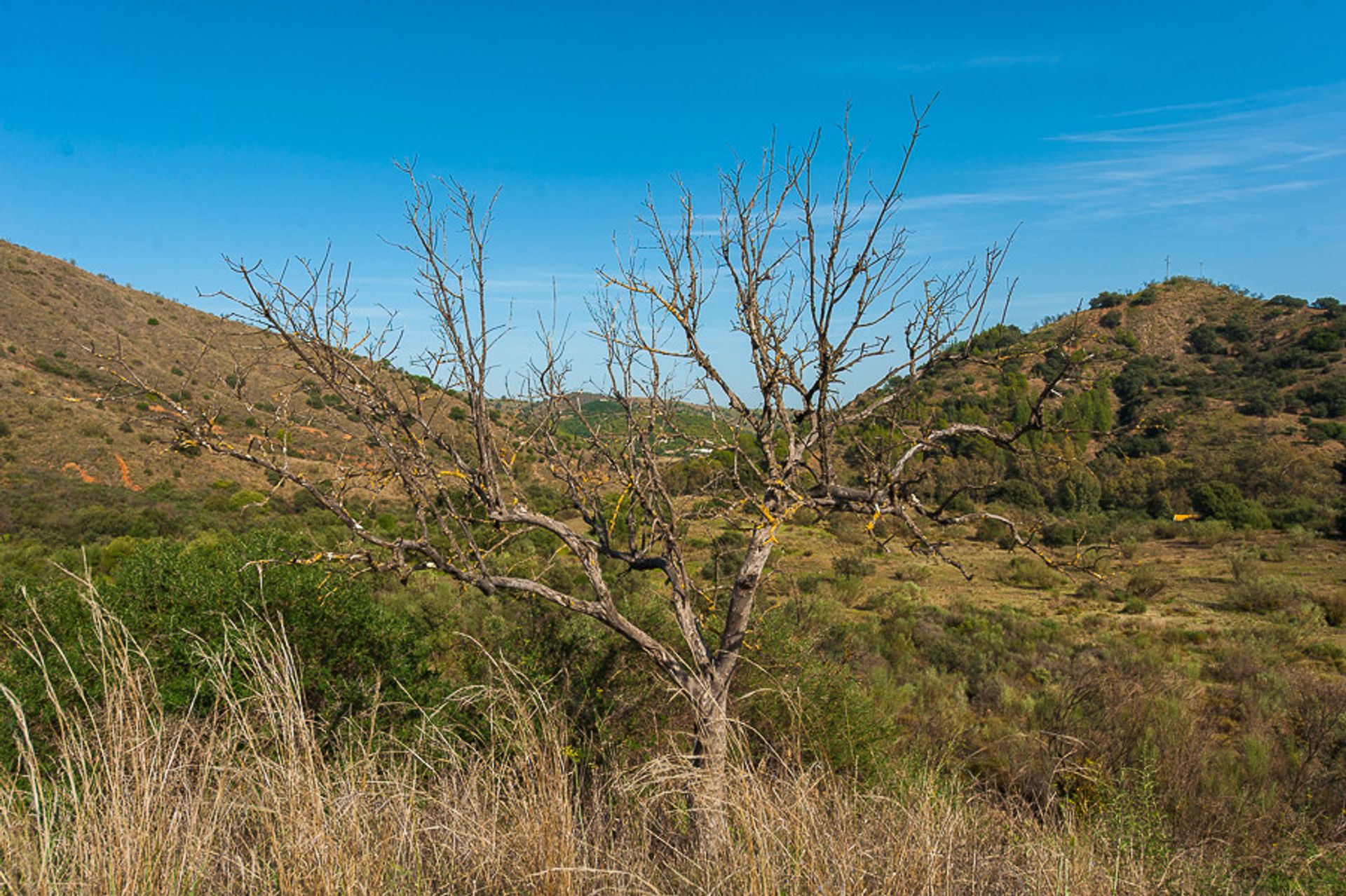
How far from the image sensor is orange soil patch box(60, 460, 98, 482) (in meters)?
27.1

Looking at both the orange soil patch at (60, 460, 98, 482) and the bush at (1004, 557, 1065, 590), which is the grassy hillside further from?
the orange soil patch at (60, 460, 98, 482)

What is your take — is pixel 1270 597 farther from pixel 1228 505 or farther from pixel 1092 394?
pixel 1228 505

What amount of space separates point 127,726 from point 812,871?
7.37ft

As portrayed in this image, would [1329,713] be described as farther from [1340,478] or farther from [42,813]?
[1340,478]

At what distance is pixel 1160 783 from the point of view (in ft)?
26.3

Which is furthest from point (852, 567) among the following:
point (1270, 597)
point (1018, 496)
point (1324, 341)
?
point (1324, 341)

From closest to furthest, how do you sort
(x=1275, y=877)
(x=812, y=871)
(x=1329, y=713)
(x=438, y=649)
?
(x=812, y=871) → (x=1275, y=877) → (x=1329, y=713) → (x=438, y=649)

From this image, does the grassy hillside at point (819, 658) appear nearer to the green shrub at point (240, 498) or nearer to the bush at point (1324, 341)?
the green shrub at point (240, 498)

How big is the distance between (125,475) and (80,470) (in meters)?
1.35

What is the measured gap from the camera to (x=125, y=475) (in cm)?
2827

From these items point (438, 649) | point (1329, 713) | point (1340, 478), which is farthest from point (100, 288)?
point (1340, 478)

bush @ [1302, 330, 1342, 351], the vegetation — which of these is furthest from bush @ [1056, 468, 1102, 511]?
bush @ [1302, 330, 1342, 351]

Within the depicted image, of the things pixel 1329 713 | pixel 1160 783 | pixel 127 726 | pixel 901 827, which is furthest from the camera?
pixel 1329 713

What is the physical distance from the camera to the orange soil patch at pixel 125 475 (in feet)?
90.5
